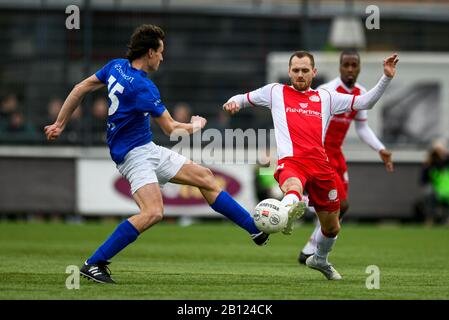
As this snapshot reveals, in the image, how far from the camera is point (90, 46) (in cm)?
2359

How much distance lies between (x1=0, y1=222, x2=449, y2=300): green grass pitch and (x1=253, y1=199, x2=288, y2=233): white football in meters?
0.55

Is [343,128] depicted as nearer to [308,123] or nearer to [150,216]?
[308,123]

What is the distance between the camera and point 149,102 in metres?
9.84

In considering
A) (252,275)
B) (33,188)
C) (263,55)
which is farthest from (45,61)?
(252,275)

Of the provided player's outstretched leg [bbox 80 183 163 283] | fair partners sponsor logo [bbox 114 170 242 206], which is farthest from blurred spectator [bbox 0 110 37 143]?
player's outstretched leg [bbox 80 183 163 283]

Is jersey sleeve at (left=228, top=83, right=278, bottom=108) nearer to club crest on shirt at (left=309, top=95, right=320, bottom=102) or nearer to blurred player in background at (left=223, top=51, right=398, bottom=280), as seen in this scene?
blurred player in background at (left=223, top=51, right=398, bottom=280)

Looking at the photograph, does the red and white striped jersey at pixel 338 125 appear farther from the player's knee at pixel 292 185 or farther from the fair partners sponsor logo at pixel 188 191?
the fair partners sponsor logo at pixel 188 191

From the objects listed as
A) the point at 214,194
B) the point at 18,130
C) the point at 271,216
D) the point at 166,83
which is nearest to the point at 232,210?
the point at 214,194

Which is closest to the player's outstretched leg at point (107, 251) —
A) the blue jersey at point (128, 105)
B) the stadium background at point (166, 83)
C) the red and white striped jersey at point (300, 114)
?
the blue jersey at point (128, 105)

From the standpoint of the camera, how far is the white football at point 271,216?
972 cm

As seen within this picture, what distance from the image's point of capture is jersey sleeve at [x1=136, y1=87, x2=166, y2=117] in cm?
984

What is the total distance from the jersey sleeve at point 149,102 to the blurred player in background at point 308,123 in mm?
936

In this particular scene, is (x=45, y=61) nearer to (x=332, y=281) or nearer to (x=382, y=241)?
Result: (x=382, y=241)

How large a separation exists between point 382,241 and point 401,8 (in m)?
11.1
